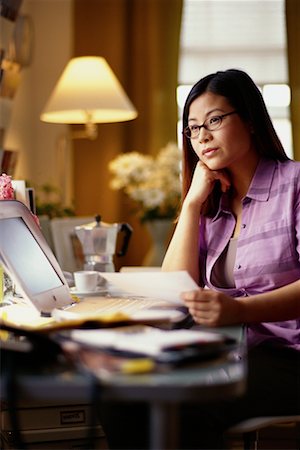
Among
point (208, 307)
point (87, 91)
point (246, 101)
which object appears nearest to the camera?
point (208, 307)

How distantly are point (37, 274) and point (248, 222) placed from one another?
0.53 meters

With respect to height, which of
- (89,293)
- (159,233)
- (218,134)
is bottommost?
(159,233)

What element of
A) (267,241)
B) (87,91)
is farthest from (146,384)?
(87,91)

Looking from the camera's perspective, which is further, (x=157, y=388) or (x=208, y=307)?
(x=208, y=307)

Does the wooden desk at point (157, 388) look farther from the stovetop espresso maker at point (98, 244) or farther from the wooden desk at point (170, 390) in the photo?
the stovetop espresso maker at point (98, 244)

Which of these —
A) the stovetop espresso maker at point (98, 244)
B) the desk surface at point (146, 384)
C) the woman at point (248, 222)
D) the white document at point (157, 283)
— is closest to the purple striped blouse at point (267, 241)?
the woman at point (248, 222)

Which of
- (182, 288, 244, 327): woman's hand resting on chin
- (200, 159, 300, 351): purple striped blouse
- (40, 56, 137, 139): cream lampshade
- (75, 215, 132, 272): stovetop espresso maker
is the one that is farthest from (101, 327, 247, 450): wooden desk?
(40, 56, 137, 139): cream lampshade

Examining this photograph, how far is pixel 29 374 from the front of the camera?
42.0 inches

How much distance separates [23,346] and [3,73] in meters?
2.16

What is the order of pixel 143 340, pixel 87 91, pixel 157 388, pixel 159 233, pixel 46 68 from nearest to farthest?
pixel 157 388
pixel 143 340
pixel 87 91
pixel 159 233
pixel 46 68

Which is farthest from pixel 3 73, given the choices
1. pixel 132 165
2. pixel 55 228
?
pixel 132 165

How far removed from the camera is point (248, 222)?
6.22 ft

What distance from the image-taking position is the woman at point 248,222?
5.39 ft

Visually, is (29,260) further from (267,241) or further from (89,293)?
(267,241)
